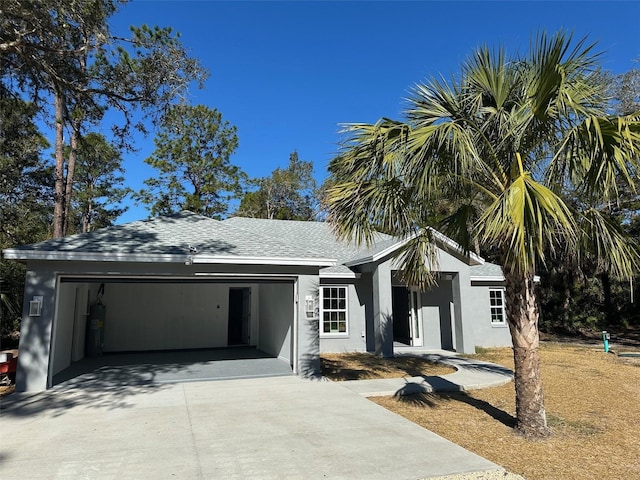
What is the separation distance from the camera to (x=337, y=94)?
1939 cm

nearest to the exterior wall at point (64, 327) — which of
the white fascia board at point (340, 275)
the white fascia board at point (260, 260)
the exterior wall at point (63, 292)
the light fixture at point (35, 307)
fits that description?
the exterior wall at point (63, 292)

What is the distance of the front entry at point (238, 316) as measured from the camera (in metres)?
16.1

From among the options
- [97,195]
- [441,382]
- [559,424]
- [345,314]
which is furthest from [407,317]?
[97,195]

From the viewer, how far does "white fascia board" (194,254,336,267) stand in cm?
930

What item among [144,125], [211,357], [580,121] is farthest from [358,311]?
[580,121]

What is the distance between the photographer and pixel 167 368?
36.6 ft

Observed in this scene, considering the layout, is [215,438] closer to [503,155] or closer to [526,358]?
[526,358]

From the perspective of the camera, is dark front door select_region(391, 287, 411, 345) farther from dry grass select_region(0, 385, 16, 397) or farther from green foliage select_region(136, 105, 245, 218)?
green foliage select_region(136, 105, 245, 218)

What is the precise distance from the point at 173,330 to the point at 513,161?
1263 centimetres

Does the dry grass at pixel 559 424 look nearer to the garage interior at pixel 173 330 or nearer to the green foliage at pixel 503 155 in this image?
the green foliage at pixel 503 155

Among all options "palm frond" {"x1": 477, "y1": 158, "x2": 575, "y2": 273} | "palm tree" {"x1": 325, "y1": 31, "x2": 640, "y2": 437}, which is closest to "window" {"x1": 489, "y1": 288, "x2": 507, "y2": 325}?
"palm tree" {"x1": 325, "y1": 31, "x2": 640, "y2": 437}

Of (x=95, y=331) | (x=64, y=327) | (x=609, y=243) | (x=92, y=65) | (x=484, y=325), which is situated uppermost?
(x=92, y=65)

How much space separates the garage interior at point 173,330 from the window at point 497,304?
9.72m

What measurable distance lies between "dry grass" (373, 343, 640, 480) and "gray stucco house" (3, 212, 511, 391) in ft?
12.1
